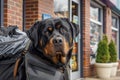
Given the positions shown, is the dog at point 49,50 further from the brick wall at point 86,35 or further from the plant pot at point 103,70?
the plant pot at point 103,70

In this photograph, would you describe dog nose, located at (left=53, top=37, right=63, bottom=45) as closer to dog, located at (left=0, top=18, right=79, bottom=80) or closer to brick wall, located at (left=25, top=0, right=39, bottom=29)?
dog, located at (left=0, top=18, right=79, bottom=80)

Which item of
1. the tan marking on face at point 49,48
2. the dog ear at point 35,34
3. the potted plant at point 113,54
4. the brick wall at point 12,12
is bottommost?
the potted plant at point 113,54

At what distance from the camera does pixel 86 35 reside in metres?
11.1

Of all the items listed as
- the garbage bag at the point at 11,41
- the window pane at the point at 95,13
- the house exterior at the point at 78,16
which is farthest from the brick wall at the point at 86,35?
the garbage bag at the point at 11,41

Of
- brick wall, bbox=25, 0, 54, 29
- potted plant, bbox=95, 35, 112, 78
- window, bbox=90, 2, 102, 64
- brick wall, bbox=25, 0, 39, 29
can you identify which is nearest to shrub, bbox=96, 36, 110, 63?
potted plant, bbox=95, 35, 112, 78

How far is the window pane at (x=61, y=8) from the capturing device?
357 inches

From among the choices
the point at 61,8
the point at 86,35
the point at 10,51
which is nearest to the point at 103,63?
the point at 86,35

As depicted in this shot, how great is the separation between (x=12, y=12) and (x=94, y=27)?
612 centimetres

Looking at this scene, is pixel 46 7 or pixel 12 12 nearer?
pixel 12 12

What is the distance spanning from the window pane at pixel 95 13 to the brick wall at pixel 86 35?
96 centimetres

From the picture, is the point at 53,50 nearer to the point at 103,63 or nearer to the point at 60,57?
the point at 60,57

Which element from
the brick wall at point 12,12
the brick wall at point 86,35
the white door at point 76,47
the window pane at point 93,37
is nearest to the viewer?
the brick wall at point 12,12

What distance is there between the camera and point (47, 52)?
266cm

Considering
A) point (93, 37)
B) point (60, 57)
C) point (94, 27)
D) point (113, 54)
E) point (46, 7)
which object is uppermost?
point (46, 7)
